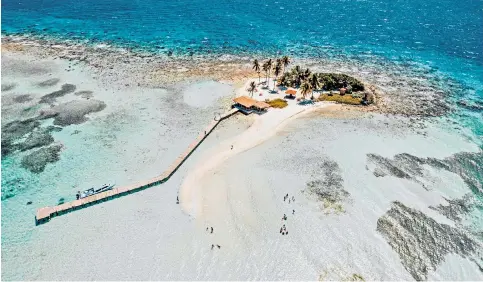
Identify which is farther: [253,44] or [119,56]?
[253,44]

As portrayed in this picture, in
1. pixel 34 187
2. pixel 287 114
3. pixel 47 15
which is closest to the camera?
pixel 34 187

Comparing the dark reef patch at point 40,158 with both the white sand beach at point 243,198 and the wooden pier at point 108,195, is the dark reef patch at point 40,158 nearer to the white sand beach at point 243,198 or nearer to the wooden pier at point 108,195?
the white sand beach at point 243,198

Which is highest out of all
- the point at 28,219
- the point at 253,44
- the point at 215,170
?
the point at 253,44

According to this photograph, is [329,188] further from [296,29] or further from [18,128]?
[296,29]

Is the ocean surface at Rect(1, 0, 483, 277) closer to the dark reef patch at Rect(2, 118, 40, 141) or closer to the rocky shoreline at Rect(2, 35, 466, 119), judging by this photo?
the rocky shoreline at Rect(2, 35, 466, 119)

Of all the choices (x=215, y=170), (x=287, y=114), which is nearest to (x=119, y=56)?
(x=287, y=114)

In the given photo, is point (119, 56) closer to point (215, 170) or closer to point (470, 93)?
point (215, 170)
